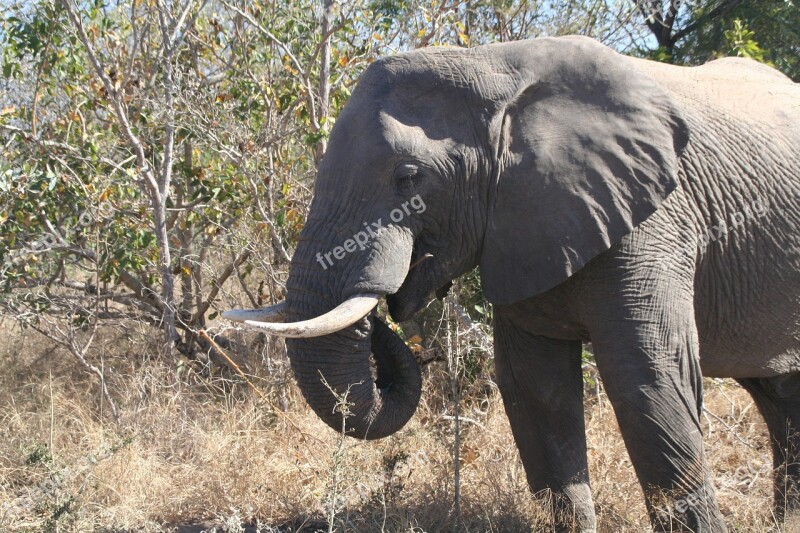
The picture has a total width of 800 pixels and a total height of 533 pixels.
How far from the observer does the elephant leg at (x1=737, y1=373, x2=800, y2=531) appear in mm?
4930

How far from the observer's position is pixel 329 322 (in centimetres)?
351

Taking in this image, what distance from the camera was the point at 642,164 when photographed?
3902mm

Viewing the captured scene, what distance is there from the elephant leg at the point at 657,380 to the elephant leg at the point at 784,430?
1.11 m

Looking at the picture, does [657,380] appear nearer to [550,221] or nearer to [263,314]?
[550,221]

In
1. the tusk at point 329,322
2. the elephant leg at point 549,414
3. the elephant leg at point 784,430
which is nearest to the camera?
the tusk at point 329,322

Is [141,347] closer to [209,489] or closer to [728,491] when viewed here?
[209,489]

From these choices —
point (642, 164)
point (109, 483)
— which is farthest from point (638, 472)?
point (109, 483)

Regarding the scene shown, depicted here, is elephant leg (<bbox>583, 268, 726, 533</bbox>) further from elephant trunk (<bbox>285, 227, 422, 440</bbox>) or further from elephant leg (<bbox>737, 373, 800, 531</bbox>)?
elephant leg (<bbox>737, 373, 800, 531</bbox>)

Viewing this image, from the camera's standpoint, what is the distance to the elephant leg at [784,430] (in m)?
4.93

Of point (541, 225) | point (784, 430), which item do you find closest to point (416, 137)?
point (541, 225)

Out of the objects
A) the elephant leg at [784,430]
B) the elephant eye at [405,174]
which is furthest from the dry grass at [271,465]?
Answer: the elephant eye at [405,174]

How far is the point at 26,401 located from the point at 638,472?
4.52 metres

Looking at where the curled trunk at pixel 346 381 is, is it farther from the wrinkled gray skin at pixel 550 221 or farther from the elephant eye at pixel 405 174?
the elephant eye at pixel 405 174

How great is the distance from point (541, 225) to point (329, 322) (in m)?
0.93
